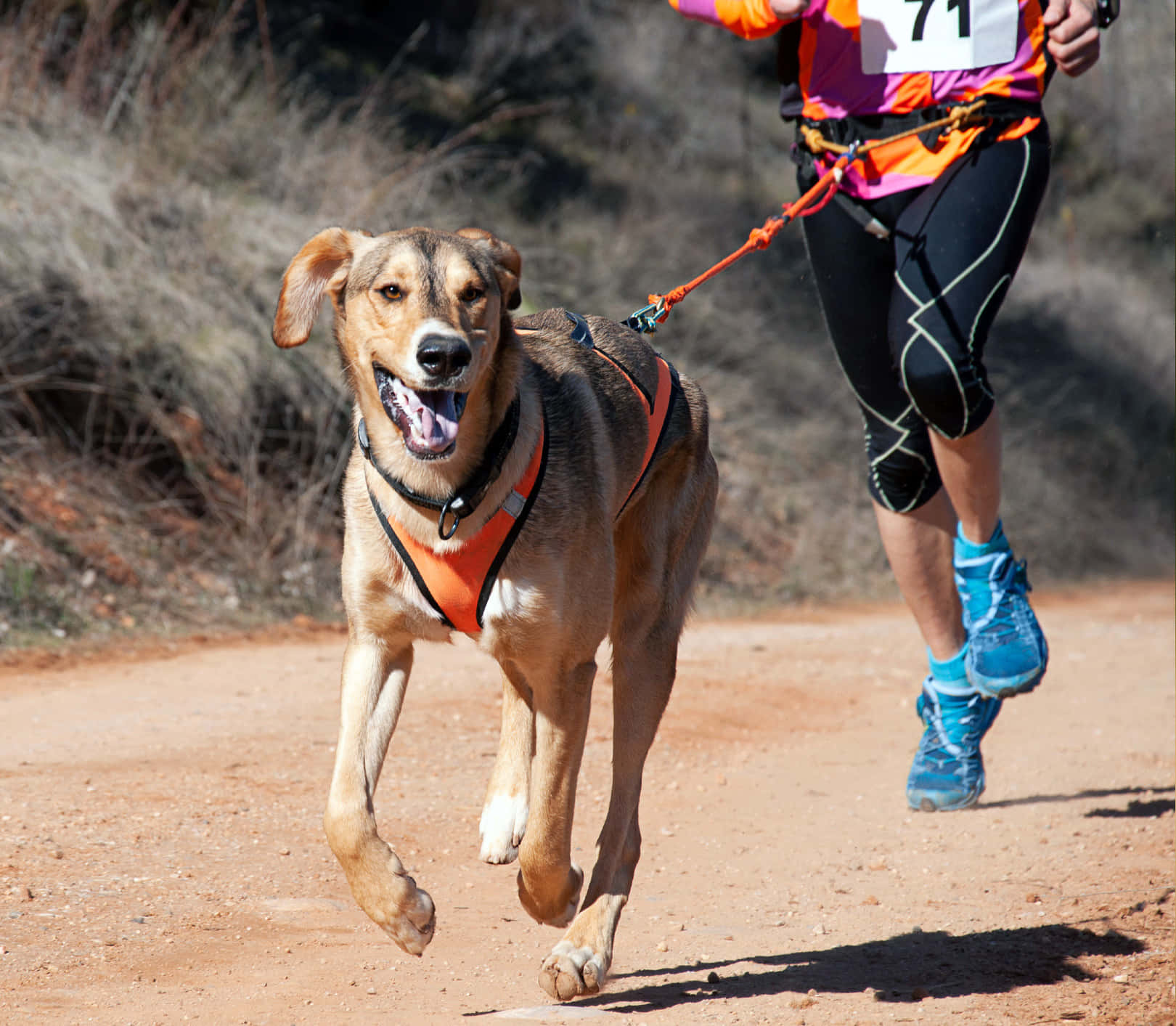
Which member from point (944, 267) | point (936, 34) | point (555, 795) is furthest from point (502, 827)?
point (936, 34)

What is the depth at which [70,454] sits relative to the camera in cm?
792

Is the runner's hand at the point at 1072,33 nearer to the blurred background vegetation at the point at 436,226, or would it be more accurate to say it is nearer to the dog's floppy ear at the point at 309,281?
the dog's floppy ear at the point at 309,281

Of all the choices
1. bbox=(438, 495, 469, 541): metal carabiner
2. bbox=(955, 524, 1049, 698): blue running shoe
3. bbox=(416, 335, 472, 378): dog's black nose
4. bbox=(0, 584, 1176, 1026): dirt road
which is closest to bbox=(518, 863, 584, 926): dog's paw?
bbox=(0, 584, 1176, 1026): dirt road

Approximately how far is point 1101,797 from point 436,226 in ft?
24.5

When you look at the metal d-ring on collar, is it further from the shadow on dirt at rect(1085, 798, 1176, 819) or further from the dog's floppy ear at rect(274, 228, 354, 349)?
the shadow on dirt at rect(1085, 798, 1176, 819)

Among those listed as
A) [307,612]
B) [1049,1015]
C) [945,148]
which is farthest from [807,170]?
[307,612]

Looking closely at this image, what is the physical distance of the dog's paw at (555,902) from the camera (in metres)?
3.14

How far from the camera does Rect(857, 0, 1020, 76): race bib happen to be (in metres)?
3.79

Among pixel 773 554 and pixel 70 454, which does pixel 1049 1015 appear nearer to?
pixel 70 454

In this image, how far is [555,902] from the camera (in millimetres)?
3137

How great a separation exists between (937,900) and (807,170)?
223 cm

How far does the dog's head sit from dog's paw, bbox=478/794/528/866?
1052mm

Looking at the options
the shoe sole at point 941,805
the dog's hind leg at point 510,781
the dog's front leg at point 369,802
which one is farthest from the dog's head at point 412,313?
the shoe sole at point 941,805

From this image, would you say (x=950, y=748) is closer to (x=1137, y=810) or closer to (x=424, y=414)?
(x=1137, y=810)
